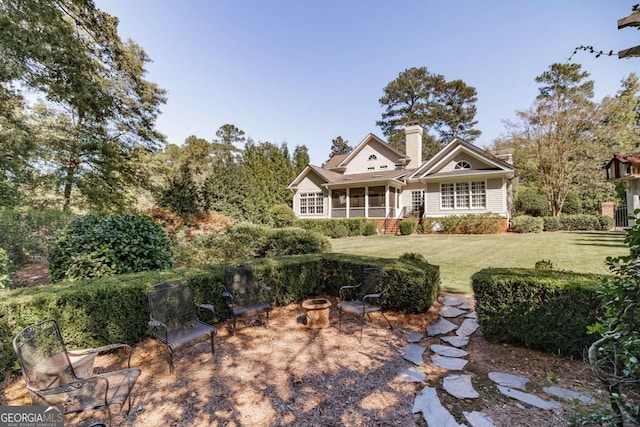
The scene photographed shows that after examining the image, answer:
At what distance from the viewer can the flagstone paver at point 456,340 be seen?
4.04m

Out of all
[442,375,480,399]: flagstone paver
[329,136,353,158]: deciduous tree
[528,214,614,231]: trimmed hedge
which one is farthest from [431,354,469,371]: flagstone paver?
[329,136,353,158]: deciduous tree

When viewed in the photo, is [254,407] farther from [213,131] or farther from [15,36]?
[213,131]

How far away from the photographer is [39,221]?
26.6 ft

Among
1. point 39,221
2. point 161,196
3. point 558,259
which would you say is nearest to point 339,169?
point 161,196

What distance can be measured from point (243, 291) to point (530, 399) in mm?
3931

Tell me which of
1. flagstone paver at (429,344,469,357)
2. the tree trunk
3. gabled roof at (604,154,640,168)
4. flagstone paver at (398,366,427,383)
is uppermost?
gabled roof at (604,154,640,168)

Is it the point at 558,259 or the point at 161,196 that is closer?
the point at 558,259

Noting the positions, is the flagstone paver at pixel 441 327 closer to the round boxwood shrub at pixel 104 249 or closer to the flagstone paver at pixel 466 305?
the flagstone paver at pixel 466 305

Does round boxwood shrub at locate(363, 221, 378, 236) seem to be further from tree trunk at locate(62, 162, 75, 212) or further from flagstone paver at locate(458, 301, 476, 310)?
tree trunk at locate(62, 162, 75, 212)

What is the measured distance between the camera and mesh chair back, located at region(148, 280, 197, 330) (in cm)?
364

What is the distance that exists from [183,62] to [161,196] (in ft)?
16.4

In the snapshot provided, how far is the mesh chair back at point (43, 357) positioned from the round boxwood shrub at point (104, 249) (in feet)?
7.65

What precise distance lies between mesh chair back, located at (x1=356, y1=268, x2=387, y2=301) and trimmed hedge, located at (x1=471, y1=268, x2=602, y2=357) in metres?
1.42

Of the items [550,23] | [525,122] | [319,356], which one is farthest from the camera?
[525,122]
